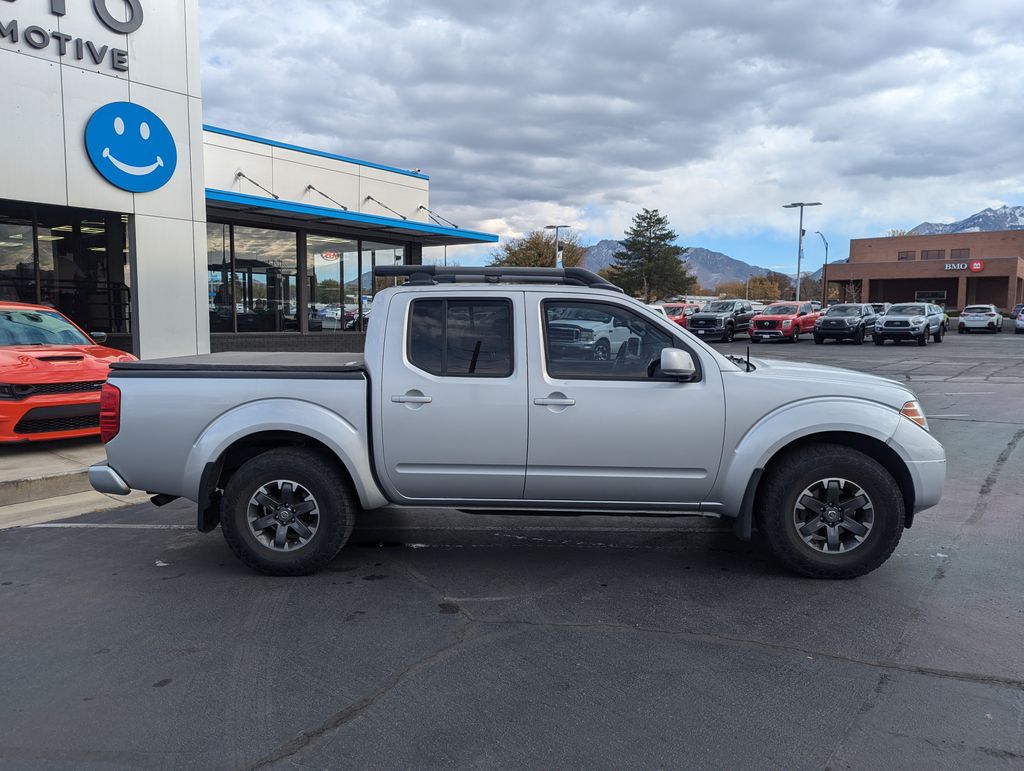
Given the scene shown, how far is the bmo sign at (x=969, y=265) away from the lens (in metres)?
66.3

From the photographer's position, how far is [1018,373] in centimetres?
1905

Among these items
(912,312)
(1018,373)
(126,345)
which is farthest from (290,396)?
(912,312)

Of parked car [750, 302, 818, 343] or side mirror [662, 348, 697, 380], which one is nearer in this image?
side mirror [662, 348, 697, 380]

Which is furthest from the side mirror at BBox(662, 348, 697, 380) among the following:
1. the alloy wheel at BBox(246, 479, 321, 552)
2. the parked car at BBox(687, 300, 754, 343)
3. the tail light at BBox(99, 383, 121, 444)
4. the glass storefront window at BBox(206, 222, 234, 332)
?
the parked car at BBox(687, 300, 754, 343)

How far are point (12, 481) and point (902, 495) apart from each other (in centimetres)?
724

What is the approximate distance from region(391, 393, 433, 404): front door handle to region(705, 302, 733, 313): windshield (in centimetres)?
3271

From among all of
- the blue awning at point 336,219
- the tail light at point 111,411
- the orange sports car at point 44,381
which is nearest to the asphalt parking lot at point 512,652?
the tail light at point 111,411

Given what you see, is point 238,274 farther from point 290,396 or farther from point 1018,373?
point 1018,373

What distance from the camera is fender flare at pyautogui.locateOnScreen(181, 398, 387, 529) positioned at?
4797mm

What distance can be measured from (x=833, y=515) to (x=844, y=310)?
3216cm

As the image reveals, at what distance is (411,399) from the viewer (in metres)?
4.80

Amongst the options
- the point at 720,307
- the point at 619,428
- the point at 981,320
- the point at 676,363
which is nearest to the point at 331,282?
the point at 619,428

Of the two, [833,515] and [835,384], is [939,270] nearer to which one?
[835,384]

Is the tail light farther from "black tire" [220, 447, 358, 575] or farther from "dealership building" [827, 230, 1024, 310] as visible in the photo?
"dealership building" [827, 230, 1024, 310]
